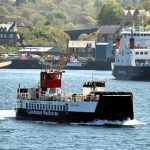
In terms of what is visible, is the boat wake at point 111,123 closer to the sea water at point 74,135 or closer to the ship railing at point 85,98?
the sea water at point 74,135

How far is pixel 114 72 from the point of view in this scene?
19225cm

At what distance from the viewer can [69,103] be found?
82.0m

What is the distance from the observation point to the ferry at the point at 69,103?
81.1m

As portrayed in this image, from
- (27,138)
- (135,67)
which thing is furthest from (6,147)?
(135,67)

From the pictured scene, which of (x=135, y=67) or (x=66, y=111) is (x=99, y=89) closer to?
(x=66, y=111)

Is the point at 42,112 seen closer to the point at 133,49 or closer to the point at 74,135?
the point at 74,135

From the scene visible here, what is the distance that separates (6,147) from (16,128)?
32.9 feet

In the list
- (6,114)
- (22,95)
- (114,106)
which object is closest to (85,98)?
(114,106)

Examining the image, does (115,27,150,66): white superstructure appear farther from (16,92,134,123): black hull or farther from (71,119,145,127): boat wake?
(16,92,134,123): black hull

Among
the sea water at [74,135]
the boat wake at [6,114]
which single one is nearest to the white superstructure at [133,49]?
the boat wake at [6,114]

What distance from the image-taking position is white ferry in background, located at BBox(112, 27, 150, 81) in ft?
613

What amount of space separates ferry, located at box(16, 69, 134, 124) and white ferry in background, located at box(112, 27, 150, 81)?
100523 millimetres

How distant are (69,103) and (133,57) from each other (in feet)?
351

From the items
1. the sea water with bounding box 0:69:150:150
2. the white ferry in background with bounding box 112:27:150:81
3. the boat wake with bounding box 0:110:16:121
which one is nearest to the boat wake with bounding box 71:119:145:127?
the sea water with bounding box 0:69:150:150
